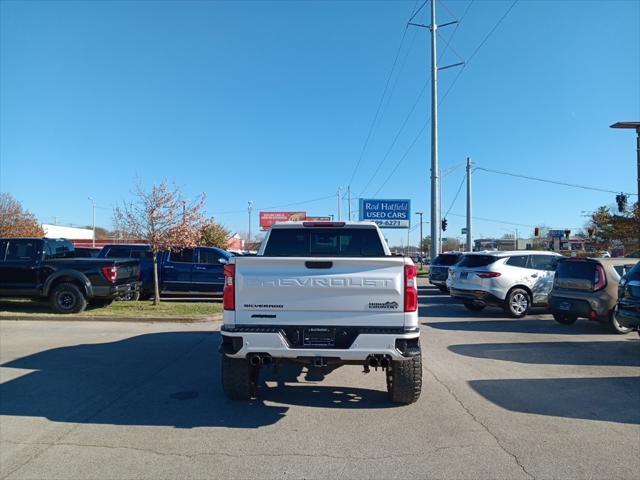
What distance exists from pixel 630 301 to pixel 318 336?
610 cm

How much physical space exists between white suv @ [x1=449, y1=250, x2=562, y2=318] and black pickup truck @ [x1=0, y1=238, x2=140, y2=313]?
947 centimetres

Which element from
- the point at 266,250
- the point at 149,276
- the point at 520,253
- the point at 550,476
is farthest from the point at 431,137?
the point at 550,476

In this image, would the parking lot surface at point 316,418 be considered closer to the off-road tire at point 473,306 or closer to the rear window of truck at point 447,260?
the off-road tire at point 473,306

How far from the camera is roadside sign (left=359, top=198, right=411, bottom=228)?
4141 centimetres

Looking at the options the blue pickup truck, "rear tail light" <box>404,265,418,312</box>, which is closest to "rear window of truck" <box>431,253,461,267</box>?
the blue pickup truck

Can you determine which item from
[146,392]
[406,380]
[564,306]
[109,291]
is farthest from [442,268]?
[146,392]

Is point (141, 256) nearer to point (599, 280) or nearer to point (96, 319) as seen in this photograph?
point (96, 319)

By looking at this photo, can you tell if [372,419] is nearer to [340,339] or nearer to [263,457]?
[340,339]

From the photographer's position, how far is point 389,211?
137 feet

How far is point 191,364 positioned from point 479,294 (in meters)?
8.26

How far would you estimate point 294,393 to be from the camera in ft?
19.3

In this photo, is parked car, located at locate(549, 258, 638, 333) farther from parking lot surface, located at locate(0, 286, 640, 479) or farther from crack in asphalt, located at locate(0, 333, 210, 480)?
crack in asphalt, located at locate(0, 333, 210, 480)

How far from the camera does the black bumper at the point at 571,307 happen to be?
10.2 metres

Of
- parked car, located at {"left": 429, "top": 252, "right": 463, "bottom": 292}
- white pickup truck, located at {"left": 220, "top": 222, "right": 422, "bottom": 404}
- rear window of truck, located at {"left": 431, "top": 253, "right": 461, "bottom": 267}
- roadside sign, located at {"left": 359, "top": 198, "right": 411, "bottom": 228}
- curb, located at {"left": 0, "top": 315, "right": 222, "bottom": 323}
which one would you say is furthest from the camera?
roadside sign, located at {"left": 359, "top": 198, "right": 411, "bottom": 228}
